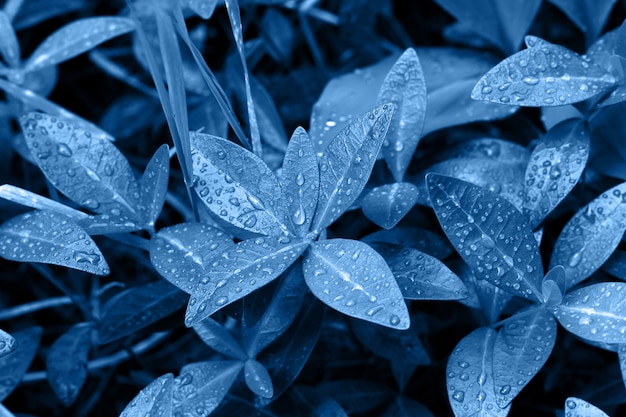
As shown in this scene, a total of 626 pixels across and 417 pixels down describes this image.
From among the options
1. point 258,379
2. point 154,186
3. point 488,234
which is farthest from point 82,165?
point 488,234

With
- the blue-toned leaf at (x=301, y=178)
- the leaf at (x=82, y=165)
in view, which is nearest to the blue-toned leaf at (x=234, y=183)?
the blue-toned leaf at (x=301, y=178)

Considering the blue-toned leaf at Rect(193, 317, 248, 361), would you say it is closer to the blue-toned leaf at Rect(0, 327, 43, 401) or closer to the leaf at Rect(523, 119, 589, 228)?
the blue-toned leaf at Rect(0, 327, 43, 401)

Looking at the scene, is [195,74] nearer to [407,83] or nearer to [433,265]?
[407,83]

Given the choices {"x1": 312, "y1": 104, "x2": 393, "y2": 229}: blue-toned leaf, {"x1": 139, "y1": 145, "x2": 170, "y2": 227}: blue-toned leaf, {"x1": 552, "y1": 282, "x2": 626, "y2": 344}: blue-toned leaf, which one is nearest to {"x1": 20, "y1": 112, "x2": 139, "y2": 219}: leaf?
{"x1": 139, "y1": 145, "x2": 170, "y2": 227}: blue-toned leaf

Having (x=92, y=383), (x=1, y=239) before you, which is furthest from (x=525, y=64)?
(x=92, y=383)

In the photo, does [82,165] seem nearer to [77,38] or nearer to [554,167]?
[77,38]

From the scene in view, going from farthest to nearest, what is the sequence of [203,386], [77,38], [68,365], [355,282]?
[77,38]
[68,365]
[203,386]
[355,282]

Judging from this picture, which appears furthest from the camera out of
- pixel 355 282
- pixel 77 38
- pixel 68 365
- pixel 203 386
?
pixel 77 38
